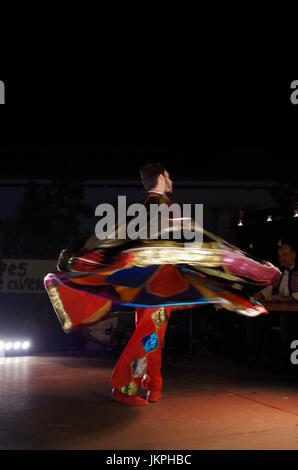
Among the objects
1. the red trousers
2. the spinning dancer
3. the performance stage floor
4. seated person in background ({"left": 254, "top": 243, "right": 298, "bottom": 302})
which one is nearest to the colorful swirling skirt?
the spinning dancer

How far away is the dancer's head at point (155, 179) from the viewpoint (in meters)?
4.06

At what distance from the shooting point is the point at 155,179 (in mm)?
4070

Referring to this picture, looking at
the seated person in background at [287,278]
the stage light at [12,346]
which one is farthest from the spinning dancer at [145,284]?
the stage light at [12,346]

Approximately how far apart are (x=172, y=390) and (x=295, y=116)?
4.34 metres

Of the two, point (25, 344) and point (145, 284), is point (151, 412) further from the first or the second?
point (25, 344)

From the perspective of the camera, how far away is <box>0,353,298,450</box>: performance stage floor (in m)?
2.88

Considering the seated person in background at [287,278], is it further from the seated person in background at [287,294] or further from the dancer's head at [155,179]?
the dancer's head at [155,179]

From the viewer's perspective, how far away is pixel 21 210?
11.1 m

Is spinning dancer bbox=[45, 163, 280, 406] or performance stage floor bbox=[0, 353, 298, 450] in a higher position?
spinning dancer bbox=[45, 163, 280, 406]

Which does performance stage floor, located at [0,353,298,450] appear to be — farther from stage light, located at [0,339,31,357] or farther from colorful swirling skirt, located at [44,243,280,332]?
stage light, located at [0,339,31,357]

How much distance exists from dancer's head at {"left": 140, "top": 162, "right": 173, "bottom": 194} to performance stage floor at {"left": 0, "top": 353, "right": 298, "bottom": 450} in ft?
4.70

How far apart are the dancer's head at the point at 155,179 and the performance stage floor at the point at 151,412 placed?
1433 millimetres

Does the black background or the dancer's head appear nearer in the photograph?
the dancer's head

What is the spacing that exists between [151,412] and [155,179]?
1.52m
